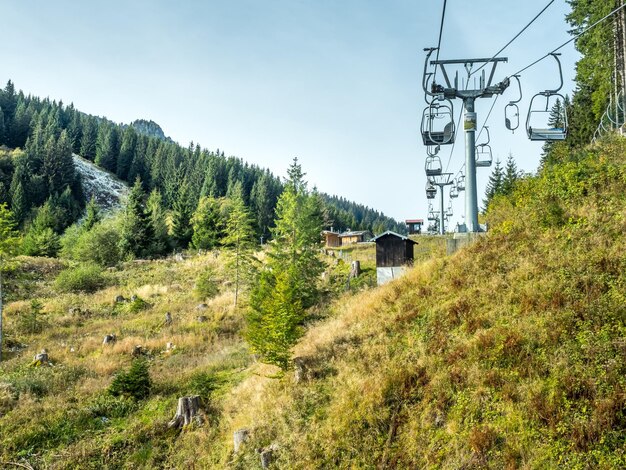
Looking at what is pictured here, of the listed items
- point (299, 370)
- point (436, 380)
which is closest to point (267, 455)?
point (299, 370)

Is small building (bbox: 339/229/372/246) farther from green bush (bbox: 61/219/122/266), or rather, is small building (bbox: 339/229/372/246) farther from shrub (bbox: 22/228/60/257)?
shrub (bbox: 22/228/60/257)

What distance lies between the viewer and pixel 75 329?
2159 centimetres

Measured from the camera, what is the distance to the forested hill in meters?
72.6

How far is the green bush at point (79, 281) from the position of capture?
31.6 meters

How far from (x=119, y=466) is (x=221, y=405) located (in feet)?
9.99

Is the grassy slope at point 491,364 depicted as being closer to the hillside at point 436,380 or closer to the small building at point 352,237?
the hillside at point 436,380

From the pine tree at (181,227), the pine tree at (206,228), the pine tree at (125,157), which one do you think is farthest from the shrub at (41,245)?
the pine tree at (125,157)

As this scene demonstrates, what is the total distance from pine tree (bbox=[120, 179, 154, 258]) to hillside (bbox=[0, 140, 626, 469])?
3060 cm

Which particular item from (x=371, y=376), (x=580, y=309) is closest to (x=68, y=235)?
(x=371, y=376)

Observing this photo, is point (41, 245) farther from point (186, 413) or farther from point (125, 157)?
point (125, 157)

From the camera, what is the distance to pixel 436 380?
8.13 m

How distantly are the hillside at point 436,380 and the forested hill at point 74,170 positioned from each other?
58.4 metres

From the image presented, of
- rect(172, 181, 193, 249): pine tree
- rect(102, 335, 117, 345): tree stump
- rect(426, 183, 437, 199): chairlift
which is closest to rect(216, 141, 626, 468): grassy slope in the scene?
rect(102, 335, 117, 345): tree stump

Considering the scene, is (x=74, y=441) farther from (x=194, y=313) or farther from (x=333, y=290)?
(x=333, y=290)
